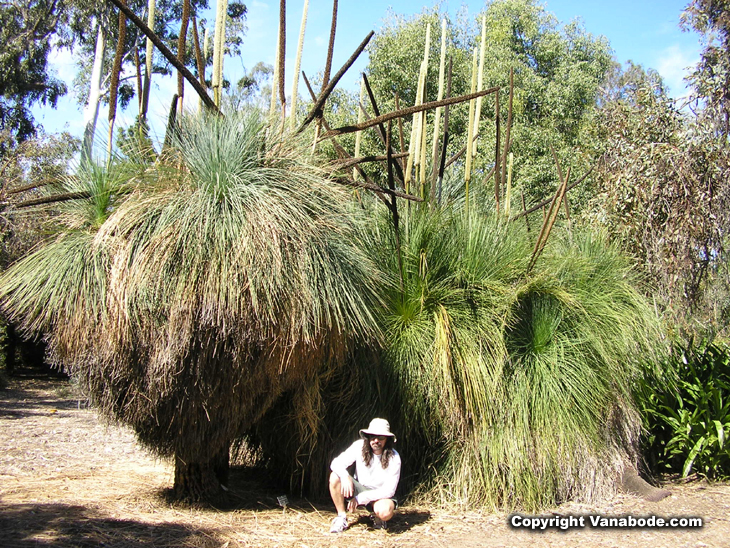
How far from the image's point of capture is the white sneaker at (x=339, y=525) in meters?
4.25

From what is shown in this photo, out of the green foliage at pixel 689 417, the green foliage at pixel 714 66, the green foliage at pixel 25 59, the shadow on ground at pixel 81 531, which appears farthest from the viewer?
the green foliage at pixel 25 59

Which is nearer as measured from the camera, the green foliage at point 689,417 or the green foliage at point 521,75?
the green foliage at point 689,417

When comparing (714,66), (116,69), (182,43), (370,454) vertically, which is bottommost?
(370,454)

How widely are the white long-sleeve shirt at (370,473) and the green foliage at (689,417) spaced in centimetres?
298

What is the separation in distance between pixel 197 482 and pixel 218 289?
1.65 m

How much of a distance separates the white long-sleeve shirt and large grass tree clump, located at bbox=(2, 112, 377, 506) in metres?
0.66

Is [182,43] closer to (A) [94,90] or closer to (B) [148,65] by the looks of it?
(B) [148,65]

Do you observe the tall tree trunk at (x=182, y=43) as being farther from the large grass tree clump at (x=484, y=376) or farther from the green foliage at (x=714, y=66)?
the green foliage at (x=714, y=66)

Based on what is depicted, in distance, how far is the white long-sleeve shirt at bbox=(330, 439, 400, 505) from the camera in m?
4.39

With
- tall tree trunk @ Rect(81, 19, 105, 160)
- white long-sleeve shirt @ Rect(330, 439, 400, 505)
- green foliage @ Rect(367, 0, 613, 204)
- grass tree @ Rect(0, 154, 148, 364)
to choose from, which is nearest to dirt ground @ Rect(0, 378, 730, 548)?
white long-sleeve shirt @ Rect(330, 439, 400, 505)

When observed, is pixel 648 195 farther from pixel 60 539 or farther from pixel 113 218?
pixel 60 539

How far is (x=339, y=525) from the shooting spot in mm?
4262

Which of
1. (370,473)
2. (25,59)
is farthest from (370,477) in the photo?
(25,59)

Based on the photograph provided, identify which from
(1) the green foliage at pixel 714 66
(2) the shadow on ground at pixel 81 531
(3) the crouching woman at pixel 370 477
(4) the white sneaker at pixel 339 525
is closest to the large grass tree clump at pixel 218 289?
(2) the shadow on ground at pixel 81 531
